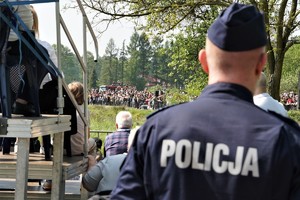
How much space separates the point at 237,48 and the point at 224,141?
0.31 m

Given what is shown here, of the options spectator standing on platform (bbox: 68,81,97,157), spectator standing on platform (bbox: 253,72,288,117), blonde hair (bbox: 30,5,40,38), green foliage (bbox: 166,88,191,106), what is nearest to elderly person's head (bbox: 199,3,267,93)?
blonde hair (bbox: 30,5,40,38)

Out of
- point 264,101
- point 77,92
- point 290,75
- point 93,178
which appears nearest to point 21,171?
point 93,178

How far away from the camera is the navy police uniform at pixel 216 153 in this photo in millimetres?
1810

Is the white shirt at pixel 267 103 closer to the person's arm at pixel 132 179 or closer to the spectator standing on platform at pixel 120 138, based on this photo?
the spectator standing on platform at pixel 120 138

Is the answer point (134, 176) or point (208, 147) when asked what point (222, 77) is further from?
point (134, 176)

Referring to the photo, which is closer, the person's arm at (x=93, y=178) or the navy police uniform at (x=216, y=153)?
the navy police uniform at (x=216, y=153)

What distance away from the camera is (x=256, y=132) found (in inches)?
72.1

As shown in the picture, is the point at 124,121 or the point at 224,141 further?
the point at 124,121

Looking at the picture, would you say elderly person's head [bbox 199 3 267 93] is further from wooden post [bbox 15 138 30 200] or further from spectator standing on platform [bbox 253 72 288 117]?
spectator standing on platform [bbox 253 72 288 117]

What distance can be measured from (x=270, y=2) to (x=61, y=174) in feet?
41.0

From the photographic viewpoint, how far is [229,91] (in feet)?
6.23

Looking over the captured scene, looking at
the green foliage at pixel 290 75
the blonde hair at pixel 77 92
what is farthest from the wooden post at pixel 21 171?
the green foliage at pixel 290 75

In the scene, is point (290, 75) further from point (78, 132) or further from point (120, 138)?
point (78, 132)

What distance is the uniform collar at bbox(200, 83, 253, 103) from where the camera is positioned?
190cm
